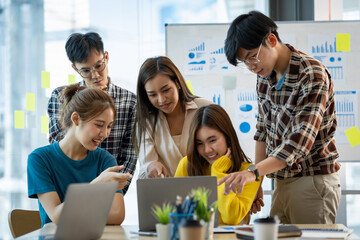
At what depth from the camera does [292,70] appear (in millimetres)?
2010

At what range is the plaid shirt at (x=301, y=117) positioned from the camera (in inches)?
74.3

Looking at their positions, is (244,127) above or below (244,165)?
above

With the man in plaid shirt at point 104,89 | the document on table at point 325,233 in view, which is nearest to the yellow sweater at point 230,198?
the document on table at point 325,233

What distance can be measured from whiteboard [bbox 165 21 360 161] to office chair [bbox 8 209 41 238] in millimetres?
1367

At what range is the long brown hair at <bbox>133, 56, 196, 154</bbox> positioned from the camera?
89.7 inches

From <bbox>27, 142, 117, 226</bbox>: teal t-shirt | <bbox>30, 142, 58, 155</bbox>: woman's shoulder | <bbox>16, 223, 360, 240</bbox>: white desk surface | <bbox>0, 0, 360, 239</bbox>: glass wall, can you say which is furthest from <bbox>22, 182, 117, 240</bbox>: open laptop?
<bbox>0, 0, 360, 239</bbox>: glass wall

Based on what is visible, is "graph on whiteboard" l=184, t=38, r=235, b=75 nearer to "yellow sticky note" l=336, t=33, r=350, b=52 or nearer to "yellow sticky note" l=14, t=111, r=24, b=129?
"yellow sticky note" l=336, t=33, r=350, b=52

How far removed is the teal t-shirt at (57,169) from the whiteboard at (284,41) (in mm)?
1267

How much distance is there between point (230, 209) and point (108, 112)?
0.67 metres

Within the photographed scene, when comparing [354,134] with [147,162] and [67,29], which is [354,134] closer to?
[147,162]

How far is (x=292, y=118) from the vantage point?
2.00m

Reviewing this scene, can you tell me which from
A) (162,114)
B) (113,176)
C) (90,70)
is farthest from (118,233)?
(90,70)

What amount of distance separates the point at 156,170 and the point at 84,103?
0.44 m

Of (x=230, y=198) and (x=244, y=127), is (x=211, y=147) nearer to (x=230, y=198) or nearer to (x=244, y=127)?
(x=230, y=198)
